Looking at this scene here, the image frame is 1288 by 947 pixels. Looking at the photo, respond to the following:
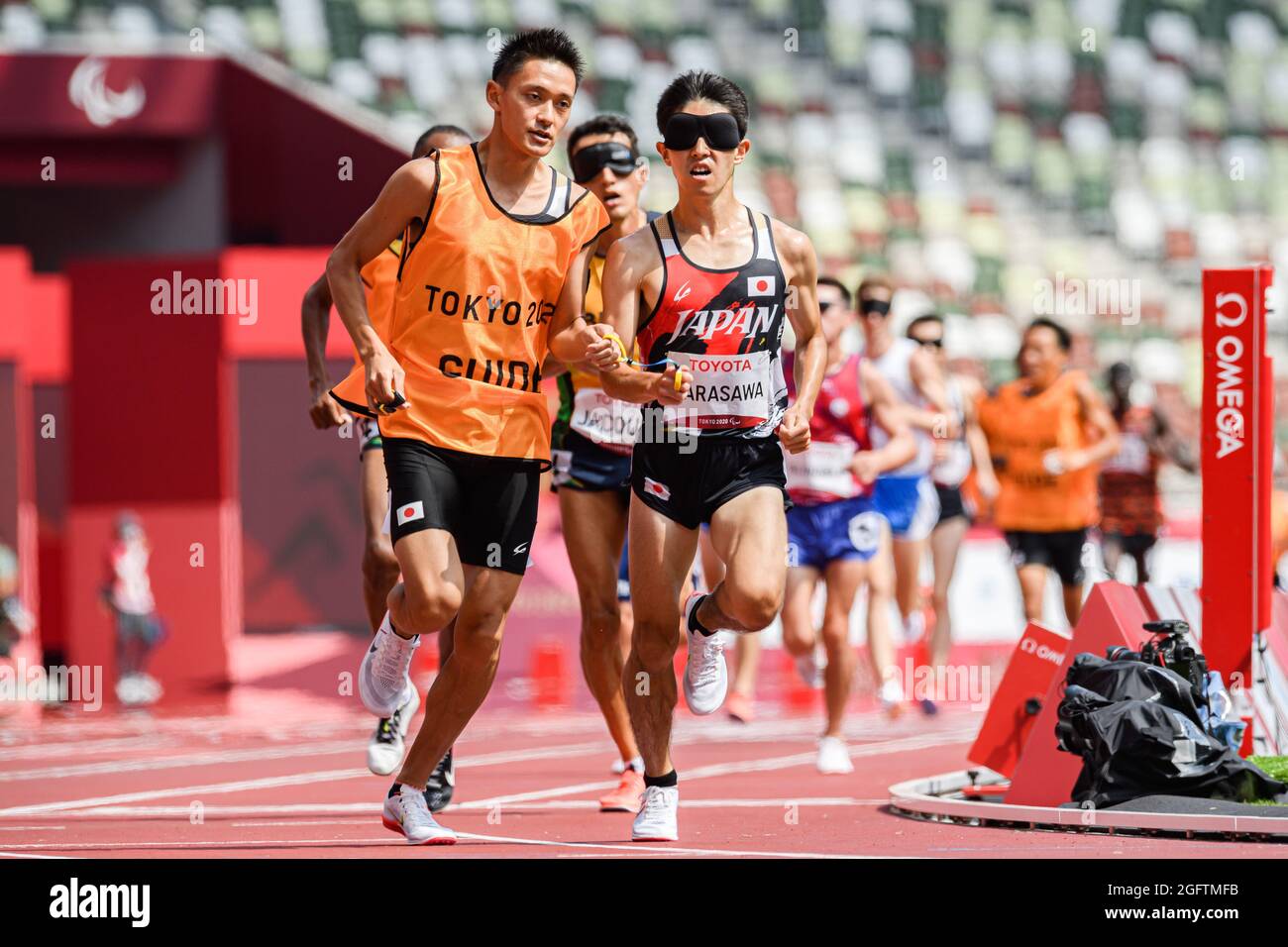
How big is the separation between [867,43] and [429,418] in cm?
2587

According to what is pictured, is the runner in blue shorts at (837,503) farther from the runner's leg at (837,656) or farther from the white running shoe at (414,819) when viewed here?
the white running shoe at (414,819)

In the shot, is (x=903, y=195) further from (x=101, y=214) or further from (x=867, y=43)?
(x=101, y=214)

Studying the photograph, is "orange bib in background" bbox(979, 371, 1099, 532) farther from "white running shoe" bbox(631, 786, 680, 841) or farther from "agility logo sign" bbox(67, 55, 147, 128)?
"agility logo sign" bbox(67, 55, 147, 128)

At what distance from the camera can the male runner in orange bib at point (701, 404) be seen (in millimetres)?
7930

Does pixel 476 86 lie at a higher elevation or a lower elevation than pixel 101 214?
higher

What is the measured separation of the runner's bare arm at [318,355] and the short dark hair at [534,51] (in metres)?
1.35

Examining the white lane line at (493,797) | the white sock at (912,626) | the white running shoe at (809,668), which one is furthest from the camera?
the white sock at (912,626)

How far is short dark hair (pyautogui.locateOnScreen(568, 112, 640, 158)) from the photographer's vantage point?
378 inches

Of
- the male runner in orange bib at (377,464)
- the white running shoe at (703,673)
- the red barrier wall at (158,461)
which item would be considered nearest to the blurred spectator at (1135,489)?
the red barrier wall at (158,461)

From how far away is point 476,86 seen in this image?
2931 centimetres

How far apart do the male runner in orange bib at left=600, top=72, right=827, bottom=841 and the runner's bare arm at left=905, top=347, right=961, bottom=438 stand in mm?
6190

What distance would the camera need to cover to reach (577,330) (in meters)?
7.55

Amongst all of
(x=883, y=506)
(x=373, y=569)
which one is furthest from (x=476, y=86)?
(x=373, y=569)

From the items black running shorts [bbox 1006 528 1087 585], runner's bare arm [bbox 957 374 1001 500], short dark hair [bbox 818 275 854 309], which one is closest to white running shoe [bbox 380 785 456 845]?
short dark hair [bbox 818 275 854 309]
